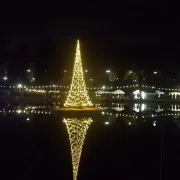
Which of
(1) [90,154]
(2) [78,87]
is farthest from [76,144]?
(2) [78,87]

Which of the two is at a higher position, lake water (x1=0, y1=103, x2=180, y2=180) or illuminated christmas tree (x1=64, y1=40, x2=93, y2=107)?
illuminated christmas tree (x1=64, y1=40, x2=93, y2=107)

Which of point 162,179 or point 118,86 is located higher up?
point 118,86

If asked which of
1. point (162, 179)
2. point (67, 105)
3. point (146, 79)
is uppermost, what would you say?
point (146, 79)

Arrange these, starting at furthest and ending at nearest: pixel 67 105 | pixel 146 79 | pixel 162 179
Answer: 1. pixel 146 79
2. pixel 67 105
3. pixel 162 179

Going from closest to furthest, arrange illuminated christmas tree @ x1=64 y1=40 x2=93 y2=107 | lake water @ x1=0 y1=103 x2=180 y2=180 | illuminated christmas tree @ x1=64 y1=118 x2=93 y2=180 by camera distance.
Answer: lake water @ x1=0 y1=103 x2=180 y2=180 < illuminated christmas tree @ x1=64 y1=118 x2=93 y2=180 < illuminated christmas tree @ x1=64 y1=40 x2=93 y2=107

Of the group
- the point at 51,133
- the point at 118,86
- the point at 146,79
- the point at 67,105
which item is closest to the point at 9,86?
the point at 118,86

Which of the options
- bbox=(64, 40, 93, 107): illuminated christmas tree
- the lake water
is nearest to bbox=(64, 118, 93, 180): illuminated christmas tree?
the lake water

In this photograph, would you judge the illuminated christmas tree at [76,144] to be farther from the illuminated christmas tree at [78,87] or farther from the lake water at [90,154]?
the illuminated christmas tree at [78,87]

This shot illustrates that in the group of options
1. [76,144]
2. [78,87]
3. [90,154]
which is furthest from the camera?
[78,87]

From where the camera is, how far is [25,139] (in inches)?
516

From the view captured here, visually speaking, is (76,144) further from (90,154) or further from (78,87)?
(78,87)

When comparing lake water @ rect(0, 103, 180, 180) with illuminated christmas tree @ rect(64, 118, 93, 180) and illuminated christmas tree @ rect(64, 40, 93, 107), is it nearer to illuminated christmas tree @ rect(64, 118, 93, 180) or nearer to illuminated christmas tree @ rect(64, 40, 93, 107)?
illuminated christmas tree @ rect(64, 118, 93, 180)

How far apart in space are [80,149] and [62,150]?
50cm

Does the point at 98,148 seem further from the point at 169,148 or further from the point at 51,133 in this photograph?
the point at 51,133
